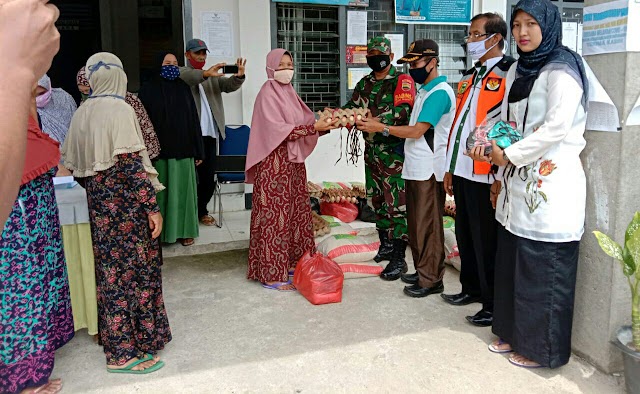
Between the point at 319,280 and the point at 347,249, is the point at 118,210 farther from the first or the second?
the point at 347,249

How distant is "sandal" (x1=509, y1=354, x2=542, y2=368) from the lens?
2.95 meters

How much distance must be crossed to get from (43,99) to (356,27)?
3.37 m

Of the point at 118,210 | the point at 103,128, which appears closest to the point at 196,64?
the point at 103,128

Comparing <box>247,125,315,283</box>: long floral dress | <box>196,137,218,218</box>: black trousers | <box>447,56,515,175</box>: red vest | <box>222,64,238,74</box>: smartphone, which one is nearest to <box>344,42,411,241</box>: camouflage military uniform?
<box>247,125,315,283</box>: long floral dress

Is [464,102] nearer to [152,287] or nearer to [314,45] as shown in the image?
[152,287]

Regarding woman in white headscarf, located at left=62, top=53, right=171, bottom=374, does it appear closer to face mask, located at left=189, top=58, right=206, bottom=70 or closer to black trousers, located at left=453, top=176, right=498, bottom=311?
black trousers, located at left=453, top=176, right=498, bottom=311

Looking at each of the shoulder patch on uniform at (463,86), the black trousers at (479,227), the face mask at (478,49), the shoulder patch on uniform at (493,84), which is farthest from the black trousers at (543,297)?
the face mask at (478,49)

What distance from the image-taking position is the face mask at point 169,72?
15.8ft

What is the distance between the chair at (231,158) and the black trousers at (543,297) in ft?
10.7

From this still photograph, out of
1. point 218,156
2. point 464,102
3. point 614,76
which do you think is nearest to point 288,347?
point 464,102

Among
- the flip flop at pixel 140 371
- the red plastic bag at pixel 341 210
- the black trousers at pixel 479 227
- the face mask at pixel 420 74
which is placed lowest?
the flip flop at pixel 140 371

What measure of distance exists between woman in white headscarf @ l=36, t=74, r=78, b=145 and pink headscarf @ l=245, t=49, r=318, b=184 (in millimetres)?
1515

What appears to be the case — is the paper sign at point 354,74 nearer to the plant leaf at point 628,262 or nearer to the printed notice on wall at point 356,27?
the printed notice on wall at point 356,27

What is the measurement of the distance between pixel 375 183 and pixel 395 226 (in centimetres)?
39
